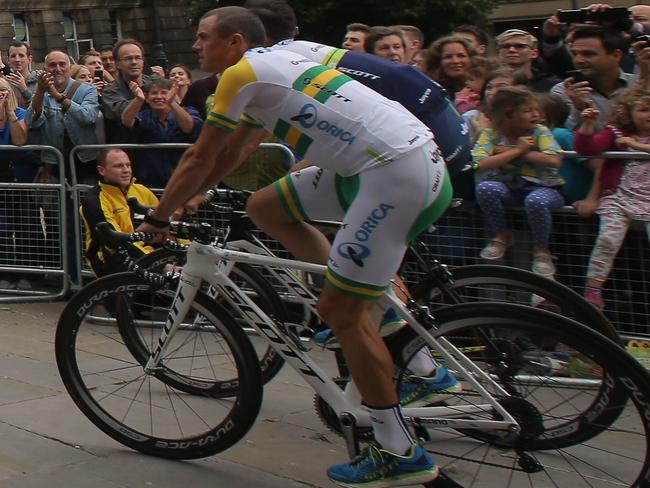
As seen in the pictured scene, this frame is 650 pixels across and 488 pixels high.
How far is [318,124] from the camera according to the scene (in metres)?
3.88

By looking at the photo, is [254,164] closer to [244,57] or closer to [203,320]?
[203,320]

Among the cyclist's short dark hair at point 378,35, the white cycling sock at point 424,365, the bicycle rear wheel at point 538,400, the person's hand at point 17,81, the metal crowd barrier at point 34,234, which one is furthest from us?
the person's hand at point 17,81

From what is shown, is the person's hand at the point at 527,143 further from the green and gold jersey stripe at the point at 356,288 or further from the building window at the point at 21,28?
the building window at the point at 21,28

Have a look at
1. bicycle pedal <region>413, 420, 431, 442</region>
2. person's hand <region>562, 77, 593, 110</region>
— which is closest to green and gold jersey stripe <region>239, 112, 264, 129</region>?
bicycle pedal <region>413, 420, 431, 442</region>

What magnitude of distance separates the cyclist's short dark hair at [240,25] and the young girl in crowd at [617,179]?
7.57 ft

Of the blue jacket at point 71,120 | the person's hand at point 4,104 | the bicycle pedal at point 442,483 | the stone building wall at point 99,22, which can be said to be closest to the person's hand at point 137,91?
the blue jacket at point 71,120

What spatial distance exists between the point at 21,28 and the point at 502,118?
1264 inches

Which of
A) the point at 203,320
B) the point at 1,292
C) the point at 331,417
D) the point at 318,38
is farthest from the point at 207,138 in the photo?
the point at 318,38

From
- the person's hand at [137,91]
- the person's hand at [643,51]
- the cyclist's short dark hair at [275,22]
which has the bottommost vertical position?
the person's hand at [137,91]

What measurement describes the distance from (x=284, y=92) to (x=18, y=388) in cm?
279

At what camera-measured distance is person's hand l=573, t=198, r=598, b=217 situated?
5.89 meters

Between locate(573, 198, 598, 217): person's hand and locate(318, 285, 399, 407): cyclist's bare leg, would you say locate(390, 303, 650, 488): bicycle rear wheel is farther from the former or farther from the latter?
locate(573, 198, 598, 217): person's hand

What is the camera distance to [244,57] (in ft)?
12.9

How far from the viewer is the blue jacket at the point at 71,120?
27.4 feet
